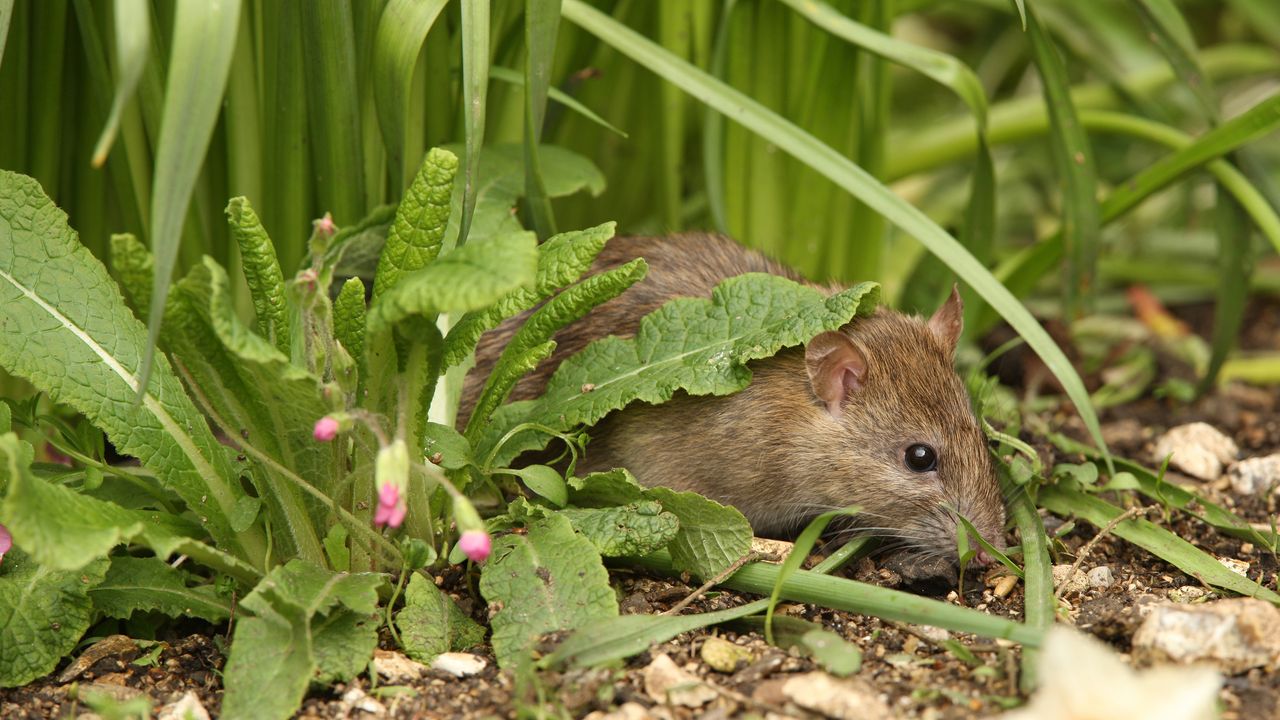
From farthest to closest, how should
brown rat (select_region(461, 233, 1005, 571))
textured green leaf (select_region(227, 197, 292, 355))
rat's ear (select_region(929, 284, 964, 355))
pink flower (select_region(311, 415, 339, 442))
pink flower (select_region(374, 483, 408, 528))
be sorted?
rat's ear (select_region(929, 284, 964, 355)) < brown rat (select_region(461, 233, 1005, 571)) < textured green leaf (select_region(227, 197, 292, 355)) < pink flower (select_region(311, 415, 339, 442)) < pink flower (select_region(374, 483, 408, 528))

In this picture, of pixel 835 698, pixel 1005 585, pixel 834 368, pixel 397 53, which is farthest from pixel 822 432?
pixel 397 53

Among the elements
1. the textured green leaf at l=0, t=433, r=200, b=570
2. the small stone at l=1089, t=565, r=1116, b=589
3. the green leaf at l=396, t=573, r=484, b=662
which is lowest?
the green leaf at l=396, t=573, r=484, b=662

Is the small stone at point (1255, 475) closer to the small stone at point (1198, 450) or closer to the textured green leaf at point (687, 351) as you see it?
the small stone at point (1198, 450)

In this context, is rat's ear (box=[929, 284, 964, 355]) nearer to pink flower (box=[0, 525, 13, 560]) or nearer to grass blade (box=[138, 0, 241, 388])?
grass blade (box=[138, 0, 241, 388])

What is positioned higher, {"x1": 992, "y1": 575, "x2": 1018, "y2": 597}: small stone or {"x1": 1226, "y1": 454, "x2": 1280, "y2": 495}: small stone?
{"x1": 1226, "y1": 454, "x2": 1280, "y2": 495}: small stone

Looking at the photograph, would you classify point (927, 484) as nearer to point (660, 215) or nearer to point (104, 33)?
point (660, 215)

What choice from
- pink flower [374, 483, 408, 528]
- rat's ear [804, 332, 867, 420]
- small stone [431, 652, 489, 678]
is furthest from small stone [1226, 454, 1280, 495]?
pink flower [374, 483, 408, 528]
